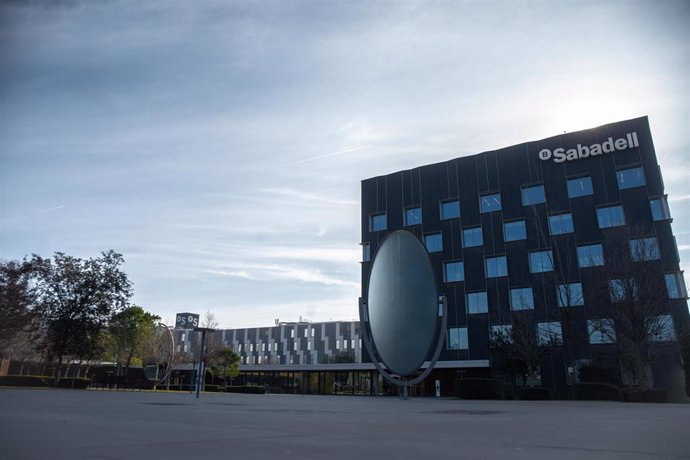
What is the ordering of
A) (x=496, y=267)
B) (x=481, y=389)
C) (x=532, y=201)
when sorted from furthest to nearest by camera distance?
1. (x=496, y=267)
2. (x=532, y=201)
3. (x=481, y=389)

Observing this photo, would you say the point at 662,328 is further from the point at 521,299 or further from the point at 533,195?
the point at 533,195

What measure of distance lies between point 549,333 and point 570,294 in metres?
3.74

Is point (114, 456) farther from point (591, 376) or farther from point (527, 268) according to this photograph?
point (527, 268)

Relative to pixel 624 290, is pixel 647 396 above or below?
below

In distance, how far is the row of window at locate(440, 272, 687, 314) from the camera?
33.2 meters

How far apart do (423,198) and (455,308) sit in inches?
486

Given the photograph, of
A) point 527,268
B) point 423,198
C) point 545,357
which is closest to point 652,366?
point 545,357

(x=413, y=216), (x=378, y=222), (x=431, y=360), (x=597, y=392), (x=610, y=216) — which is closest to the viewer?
(x=431, y=360)

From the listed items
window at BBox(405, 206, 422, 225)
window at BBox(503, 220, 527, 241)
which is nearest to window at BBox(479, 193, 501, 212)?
window at BBox(503, 220, 527, 241)

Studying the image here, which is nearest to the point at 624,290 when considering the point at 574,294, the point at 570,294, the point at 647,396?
the point at 647,396

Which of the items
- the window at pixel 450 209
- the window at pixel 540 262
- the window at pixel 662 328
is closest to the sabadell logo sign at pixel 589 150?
the window at pixel 540 262

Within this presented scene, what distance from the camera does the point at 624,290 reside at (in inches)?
1294

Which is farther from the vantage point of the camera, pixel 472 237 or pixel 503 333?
pixel 472 237

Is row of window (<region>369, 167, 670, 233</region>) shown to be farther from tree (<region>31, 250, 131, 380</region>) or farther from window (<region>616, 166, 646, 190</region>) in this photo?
tree (<region>31, 250, 131, 380</region>)
